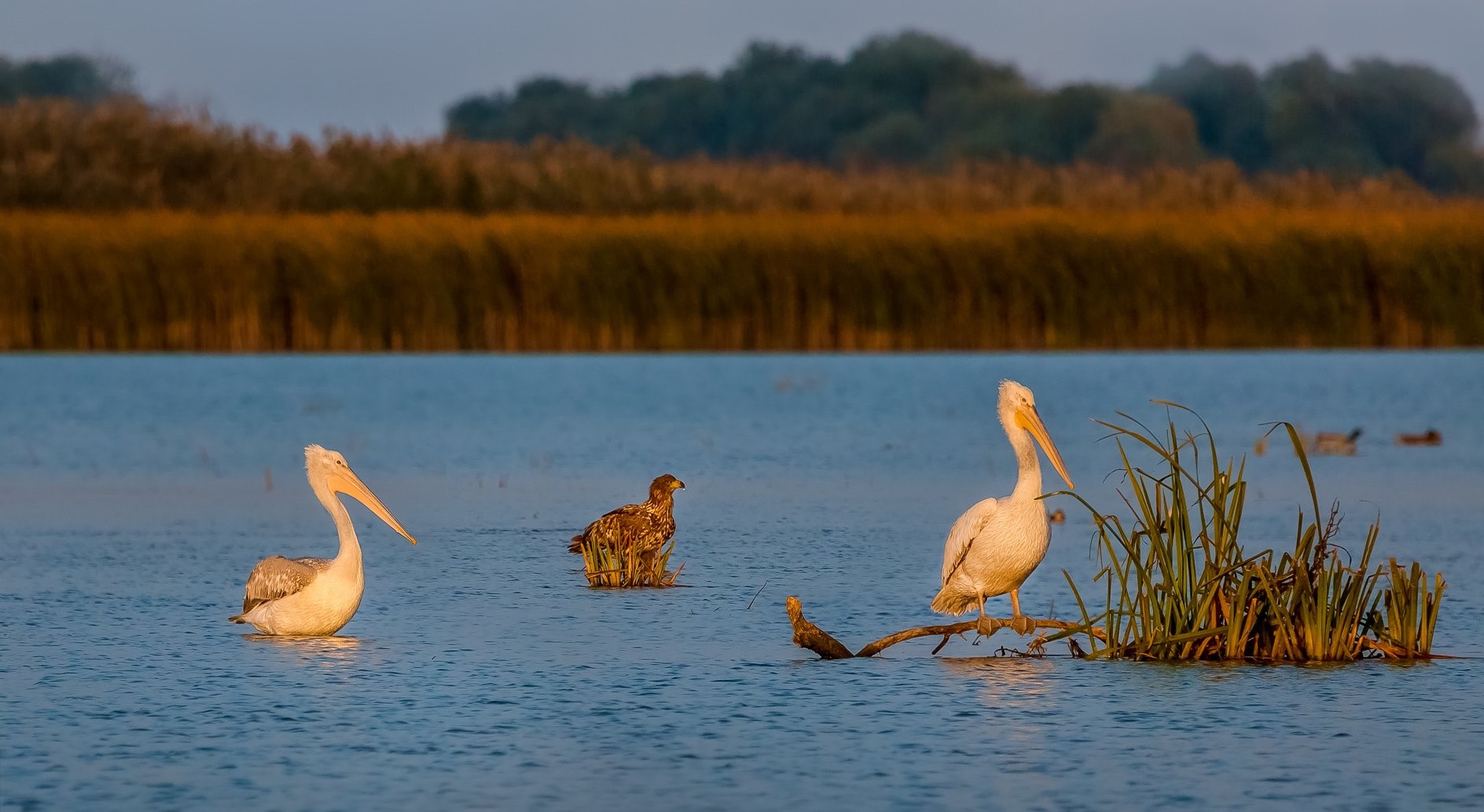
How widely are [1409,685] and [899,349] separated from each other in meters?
18.8

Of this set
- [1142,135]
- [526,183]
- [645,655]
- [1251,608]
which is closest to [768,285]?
[526,183]

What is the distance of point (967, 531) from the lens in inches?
312

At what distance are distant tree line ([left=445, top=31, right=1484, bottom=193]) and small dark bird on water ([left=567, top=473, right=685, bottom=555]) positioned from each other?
50.1 meters

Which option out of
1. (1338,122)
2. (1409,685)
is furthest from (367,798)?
(1338,122)

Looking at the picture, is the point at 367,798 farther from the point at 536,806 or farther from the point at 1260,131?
the point at 1260,131

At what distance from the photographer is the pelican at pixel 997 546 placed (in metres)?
7.80

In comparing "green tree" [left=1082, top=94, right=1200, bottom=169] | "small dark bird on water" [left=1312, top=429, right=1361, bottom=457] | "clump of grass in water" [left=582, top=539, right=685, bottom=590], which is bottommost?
"clump of grass in water" [left=582, top=539, right=685, bottom=590]

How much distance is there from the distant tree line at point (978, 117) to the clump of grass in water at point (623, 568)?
5017 centimetres

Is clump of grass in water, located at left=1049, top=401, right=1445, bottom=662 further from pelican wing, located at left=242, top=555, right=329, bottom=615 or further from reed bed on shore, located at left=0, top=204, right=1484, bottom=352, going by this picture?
reed bed on shore, located at left=0, top=204, right=1484, bottom=352

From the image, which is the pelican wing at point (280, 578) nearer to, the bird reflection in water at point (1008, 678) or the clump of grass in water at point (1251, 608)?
the bird reflection in water at point (1008, 678)

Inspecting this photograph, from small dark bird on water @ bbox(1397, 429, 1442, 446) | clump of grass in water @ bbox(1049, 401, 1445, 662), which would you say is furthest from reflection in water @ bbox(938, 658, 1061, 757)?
small dark bird on water @ bbox(1397, 429, 1442, 446)

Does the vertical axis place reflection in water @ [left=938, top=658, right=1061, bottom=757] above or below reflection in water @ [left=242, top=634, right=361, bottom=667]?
below

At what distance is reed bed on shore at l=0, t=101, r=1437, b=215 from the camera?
2992 centimetres

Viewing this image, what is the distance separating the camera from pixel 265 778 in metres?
6.00
